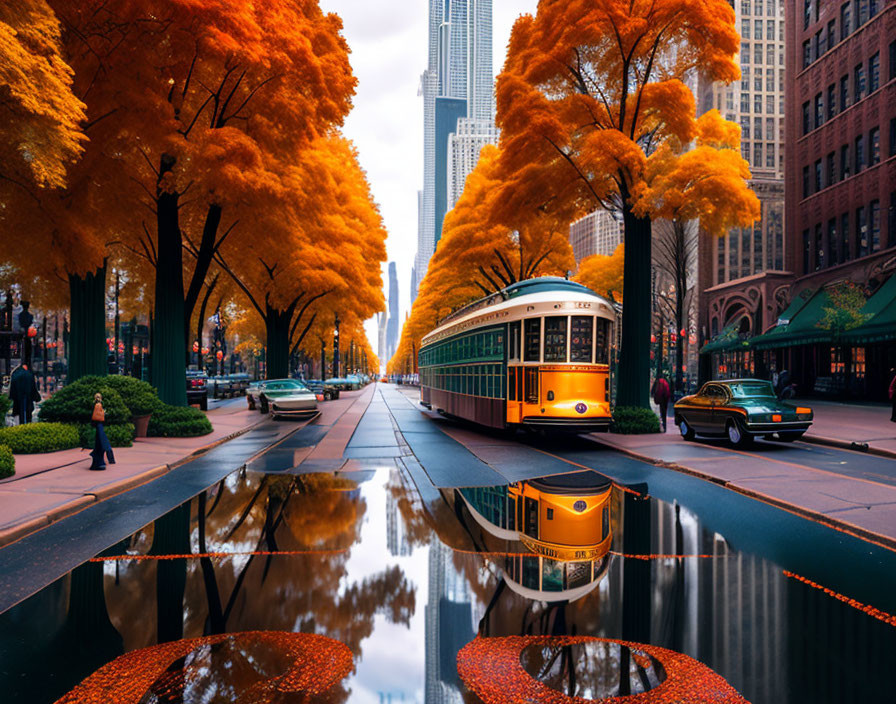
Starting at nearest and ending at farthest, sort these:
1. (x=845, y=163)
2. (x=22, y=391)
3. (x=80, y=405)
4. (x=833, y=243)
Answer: (x=80, y=405), (x=22, y=391), (x=845, y=163), (x=833, y=243)

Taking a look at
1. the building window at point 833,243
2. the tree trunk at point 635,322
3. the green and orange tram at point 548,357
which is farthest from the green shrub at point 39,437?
the building window at point 833,243

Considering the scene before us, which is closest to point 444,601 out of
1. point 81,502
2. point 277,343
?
point 81,502

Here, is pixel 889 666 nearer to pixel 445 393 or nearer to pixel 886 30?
pixel 445 393

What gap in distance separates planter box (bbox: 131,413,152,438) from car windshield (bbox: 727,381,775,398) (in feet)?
52.1

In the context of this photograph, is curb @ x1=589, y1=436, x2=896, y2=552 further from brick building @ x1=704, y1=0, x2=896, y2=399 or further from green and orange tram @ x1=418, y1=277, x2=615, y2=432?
brick building @ x1=704, y1=0, x2=896, y2=399

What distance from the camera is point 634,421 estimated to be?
19.2m

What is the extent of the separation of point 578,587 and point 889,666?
7.33 feet

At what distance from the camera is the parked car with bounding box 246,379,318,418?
2673 cm

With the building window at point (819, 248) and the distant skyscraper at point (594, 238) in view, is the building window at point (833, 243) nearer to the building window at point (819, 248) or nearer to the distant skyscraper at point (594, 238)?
the building window at point (819, 248)

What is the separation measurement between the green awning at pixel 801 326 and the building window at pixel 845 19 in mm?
14843

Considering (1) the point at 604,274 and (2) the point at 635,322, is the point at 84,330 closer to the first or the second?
(2) the point at 635,322

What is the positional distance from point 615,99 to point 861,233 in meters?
21.9

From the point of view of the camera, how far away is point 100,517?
861 cm

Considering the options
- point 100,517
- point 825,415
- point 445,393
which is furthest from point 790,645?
point 825,415
